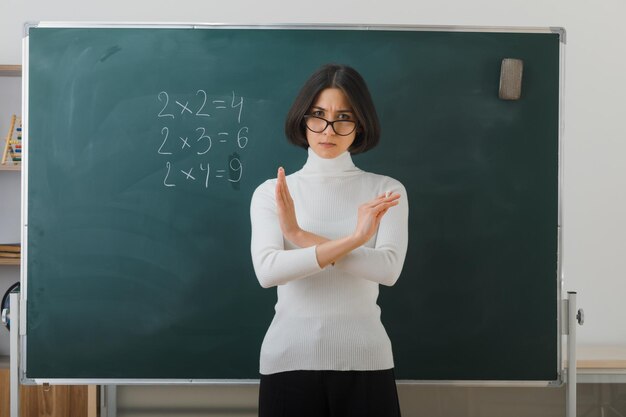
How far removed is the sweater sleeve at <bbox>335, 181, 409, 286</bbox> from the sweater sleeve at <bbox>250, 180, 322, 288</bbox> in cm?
10

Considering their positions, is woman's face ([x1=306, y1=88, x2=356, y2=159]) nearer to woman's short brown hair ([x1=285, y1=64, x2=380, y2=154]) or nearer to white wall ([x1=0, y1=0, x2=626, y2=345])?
woman's short brown hair ([x1=285, y1=64, x2=380, y2=154])

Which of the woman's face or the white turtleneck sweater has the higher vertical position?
the woman's face

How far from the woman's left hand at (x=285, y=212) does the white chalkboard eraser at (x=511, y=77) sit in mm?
1011

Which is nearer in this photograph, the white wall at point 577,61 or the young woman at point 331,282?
the young woman at point 331,282

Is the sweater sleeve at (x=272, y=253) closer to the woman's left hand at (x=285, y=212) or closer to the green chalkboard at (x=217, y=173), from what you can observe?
the woman's left hand at (x=285, y=212)

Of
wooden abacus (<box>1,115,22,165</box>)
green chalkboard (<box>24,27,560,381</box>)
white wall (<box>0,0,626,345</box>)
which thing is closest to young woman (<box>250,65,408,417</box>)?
green chalkboard (<box>24,27,560,381</box>)

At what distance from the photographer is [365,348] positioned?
6.04 feet

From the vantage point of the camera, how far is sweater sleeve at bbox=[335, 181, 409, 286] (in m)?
1.77

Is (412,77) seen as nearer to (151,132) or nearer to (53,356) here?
(151,132)

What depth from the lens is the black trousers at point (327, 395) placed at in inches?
71.2

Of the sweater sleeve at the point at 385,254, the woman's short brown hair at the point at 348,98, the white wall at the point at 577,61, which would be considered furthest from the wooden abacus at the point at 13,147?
the sweater sleeve at the point at 385,254

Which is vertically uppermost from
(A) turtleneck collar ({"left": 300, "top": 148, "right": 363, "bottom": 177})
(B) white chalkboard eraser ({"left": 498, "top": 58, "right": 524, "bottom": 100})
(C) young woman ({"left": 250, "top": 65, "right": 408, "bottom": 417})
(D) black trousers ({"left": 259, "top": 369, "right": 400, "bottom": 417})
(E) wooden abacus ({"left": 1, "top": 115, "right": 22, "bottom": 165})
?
(B) white chalkboard eraser ({"left": 498, "top": 58, "right": 524, "bottom": 100})

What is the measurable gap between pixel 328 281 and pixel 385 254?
19 cm

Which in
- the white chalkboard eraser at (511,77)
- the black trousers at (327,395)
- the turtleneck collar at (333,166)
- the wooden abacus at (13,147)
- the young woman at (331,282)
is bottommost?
the black trousers at (327,395)
